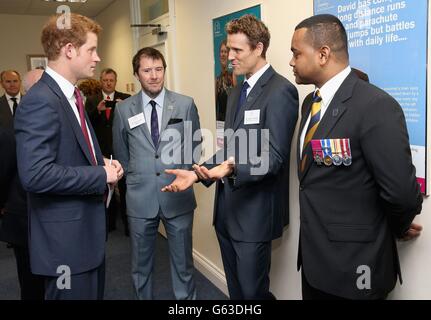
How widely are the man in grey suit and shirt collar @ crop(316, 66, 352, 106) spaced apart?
113 centimetres

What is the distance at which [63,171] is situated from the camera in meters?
1.42

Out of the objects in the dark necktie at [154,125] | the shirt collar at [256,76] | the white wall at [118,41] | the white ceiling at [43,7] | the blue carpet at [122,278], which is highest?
the white ceiling at [43,7]

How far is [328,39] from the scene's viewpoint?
1.41 m

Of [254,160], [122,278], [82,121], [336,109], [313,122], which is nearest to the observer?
[336,109]

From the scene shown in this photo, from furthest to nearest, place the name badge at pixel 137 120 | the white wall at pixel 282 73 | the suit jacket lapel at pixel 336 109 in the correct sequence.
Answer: the name badge at pixel 137 120, the white wall at pixel 282 73, the suit jacket lapel at pixel 336 109

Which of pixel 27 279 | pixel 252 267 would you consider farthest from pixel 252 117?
pixel 27 279

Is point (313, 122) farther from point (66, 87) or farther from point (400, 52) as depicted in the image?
point (66, 87)

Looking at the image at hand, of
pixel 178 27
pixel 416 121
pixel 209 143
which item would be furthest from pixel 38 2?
pixel 416 121

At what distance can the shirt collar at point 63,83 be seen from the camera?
60.1 inches

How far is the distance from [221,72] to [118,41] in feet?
11.3

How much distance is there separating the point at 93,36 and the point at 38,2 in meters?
5.32

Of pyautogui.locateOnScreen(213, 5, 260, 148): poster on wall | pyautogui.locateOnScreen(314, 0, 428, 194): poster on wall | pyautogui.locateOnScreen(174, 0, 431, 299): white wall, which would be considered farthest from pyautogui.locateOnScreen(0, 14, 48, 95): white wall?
pyautogui.locateOnScreen(314, 0, 428, 194): poster on wall

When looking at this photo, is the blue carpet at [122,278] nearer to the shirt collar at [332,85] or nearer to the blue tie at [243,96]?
the blue tie at [243,96]

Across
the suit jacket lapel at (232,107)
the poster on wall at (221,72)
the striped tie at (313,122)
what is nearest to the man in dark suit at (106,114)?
the poster on wall at (221,72)
